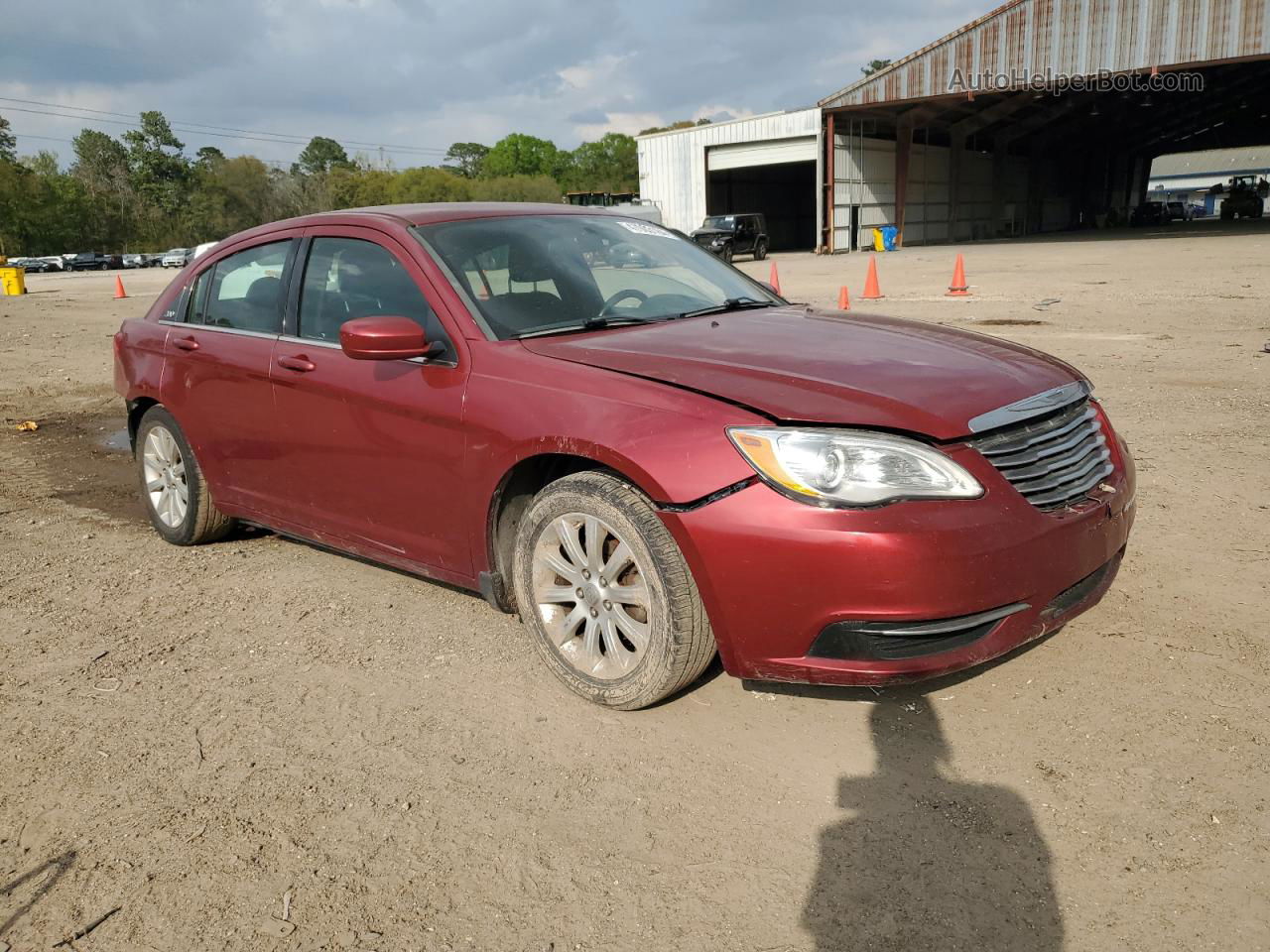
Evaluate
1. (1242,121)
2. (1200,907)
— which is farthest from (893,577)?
(1242,121)

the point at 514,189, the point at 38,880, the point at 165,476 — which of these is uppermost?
the point at 514,189

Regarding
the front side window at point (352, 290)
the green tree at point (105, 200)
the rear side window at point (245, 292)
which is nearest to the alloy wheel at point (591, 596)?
the front side window at point (352, 290)

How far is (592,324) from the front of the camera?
12.4 feet

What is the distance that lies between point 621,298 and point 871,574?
69.4 inches

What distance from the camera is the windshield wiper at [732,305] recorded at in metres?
4.08

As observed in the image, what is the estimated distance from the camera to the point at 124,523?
5793mm

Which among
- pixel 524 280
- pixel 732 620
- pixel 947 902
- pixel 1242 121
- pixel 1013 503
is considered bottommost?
pixel 947 902

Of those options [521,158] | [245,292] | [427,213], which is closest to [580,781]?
[427,213]

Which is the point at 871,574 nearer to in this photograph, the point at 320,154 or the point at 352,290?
the point at 352,290

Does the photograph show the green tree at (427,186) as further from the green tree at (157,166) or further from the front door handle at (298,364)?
the front door handle at (298,364)

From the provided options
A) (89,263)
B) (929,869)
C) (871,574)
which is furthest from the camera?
(89,263)

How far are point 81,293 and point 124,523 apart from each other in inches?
1175

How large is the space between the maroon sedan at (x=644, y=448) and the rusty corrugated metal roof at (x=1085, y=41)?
3129 centimetres

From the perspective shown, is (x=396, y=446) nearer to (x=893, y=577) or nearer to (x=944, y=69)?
(x=893, y=577)
